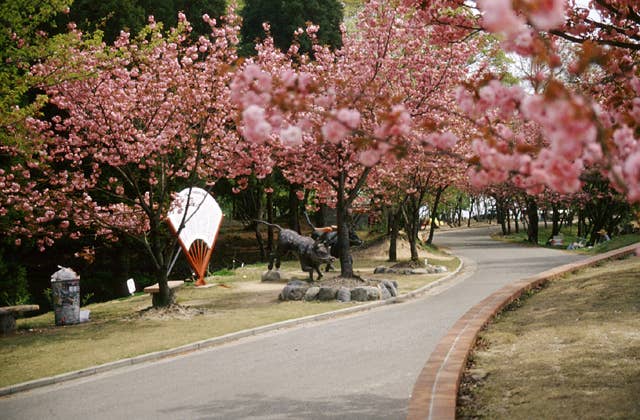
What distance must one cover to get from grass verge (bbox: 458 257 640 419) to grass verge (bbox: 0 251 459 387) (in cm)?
570

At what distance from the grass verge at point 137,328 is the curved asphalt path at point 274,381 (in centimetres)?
93

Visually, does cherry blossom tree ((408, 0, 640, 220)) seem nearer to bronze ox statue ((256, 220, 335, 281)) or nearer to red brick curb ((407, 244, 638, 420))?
red brick curb ((407, 244, 638, 420))

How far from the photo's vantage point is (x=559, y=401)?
5492mm

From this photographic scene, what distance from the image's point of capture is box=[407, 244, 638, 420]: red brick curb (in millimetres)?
5262

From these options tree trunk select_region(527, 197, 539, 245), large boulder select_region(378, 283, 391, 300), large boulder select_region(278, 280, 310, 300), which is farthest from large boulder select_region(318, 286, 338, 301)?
tree trunk select_region(527, 197, 539, 245)

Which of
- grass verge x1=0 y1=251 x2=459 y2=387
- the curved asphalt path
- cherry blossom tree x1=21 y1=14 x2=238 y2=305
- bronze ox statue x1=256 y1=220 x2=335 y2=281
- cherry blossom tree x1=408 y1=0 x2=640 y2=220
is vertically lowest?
the curved asphalt path

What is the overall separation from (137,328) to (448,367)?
8.88 m

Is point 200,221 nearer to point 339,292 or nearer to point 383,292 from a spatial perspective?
point 339,292

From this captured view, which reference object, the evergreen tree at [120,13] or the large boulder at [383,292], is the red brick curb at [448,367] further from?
the evergreen tree at [120,13]

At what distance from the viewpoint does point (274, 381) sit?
8.07 m

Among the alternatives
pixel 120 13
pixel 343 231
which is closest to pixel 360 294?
pixel 343 231

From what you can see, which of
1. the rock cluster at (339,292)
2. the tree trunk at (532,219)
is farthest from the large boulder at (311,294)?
the tree trunk at (532,219)

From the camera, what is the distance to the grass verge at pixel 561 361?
5426 millimetres

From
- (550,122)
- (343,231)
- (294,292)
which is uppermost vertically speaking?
(550,122)
